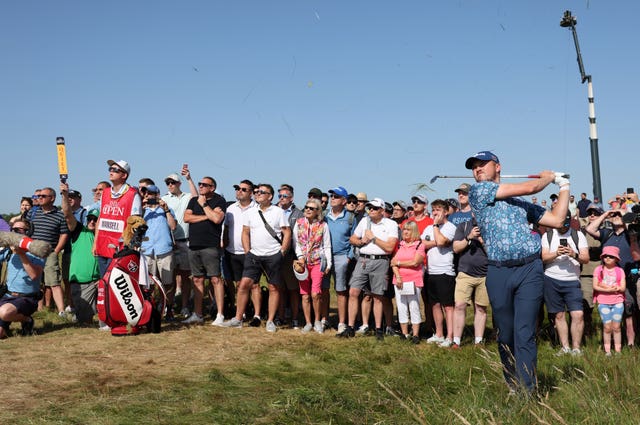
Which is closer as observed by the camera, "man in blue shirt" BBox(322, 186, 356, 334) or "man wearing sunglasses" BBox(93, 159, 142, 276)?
"man wearing sunglasses" BBox(93, 159, 142, 276)

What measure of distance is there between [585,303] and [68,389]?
22.1 ft

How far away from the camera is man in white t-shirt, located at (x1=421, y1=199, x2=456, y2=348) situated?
8.36m

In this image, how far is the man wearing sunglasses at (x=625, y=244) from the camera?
7.41 meters

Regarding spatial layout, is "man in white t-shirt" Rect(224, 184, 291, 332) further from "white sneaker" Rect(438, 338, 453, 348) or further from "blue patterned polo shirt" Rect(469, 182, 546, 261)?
"blue patterned polo shirt" Rect(469, 182, 546, 261)

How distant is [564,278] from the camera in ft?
24.7

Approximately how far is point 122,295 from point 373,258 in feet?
11.8

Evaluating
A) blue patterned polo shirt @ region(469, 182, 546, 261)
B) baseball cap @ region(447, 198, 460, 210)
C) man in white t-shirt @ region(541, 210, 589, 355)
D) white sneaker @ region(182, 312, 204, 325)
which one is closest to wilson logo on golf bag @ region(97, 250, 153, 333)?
white sneaker @ region(182, 312, 204, 325)

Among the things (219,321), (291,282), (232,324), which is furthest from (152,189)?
(291,282)

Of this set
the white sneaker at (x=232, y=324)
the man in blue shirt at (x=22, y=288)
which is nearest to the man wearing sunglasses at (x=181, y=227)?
the white sneaker at (x=232, y=324)

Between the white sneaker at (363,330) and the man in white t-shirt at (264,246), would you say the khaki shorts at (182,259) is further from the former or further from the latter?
the white sneaker at (363,330)

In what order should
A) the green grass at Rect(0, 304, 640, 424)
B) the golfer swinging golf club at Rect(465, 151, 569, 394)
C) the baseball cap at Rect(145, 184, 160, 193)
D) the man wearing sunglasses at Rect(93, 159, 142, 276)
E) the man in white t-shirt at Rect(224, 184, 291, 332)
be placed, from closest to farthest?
the green grass at Rect(0, 304, 640, 424)
the golfer swinging golf club at Rect(465, 151, 569, 394)
the man wearing sunglasses at Rect(93, 159, 142, 276)
the man in white t-shirt at Rect(224, 184, 291, 332)
the baseball cap at Rect(145, 184, 160, 193)

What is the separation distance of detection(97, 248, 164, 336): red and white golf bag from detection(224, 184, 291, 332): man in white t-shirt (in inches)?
56.2

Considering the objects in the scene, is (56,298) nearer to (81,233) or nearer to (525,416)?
(81,233)

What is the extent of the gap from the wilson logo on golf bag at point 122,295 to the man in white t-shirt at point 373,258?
2.92m
